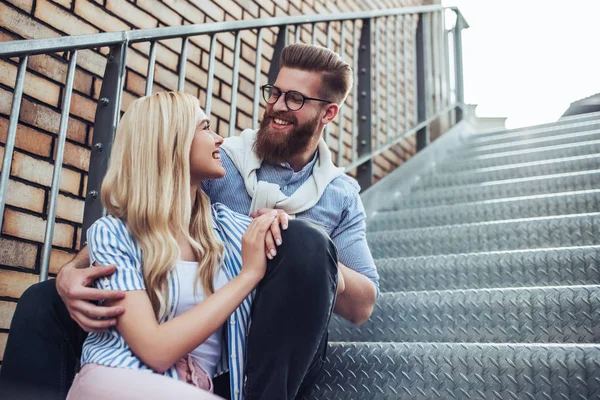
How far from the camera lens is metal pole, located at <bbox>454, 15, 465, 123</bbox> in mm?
4666

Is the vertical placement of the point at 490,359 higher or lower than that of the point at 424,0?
lower

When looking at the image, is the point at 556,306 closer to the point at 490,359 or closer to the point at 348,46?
the point at 490,359

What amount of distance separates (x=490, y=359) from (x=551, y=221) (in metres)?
1.03

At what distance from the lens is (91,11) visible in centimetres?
221

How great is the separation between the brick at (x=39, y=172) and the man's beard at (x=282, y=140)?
2.27 feet

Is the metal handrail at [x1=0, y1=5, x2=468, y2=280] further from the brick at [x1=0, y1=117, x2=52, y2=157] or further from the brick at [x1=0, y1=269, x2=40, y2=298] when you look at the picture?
the brick at [x1=0, y1=269, x2=40, y2=298]

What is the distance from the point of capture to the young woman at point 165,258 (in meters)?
1.14

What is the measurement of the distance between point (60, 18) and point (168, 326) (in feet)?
4.59

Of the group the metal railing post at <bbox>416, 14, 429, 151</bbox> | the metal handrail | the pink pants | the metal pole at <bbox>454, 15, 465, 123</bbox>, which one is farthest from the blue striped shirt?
the metal pole at <bbox>454, 15, 465, 123</bbox>

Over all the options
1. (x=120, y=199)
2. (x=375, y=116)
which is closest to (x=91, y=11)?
(x=120, y=199)

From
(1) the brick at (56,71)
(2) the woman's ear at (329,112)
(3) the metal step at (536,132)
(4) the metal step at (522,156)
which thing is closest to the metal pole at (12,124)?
(1) the brick at (56,71)

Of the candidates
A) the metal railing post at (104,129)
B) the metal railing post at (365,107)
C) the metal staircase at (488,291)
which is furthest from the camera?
the metal railing post at (365,107)

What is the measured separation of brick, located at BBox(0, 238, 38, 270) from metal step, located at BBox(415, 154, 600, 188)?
2.24 m

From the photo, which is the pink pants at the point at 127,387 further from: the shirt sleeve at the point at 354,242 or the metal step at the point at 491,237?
the metal step at the point at 491,237
